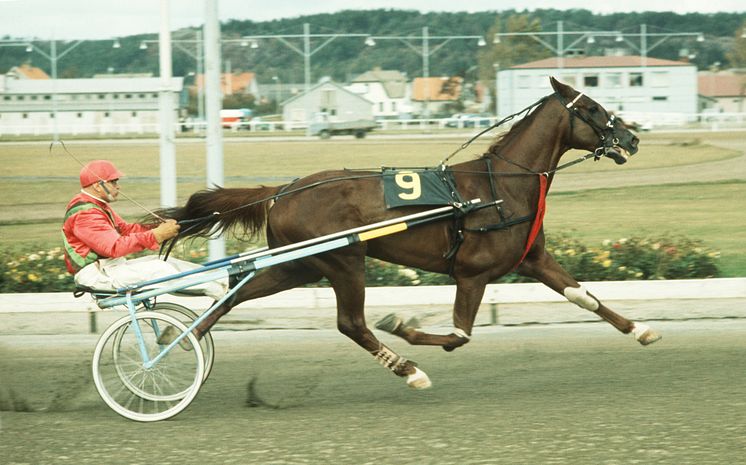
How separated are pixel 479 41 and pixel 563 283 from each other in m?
5.41

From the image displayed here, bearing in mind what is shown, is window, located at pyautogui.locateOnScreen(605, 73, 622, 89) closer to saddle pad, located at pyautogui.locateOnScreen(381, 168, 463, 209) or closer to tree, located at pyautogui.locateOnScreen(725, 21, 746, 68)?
tree, located at pyautogui.locateOnScreen(725, 21, 746, 68)

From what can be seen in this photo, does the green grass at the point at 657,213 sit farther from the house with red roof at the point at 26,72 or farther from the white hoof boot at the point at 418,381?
the house with red roof at the point at 26,72

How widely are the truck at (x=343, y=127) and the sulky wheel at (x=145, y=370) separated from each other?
5.69 metres

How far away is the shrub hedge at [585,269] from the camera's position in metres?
9.44

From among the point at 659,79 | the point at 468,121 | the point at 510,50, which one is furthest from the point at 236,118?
the point at 659,79

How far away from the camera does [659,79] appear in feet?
37.9

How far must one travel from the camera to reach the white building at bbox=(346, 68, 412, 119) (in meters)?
11.6

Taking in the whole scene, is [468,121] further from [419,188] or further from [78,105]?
[419,188]

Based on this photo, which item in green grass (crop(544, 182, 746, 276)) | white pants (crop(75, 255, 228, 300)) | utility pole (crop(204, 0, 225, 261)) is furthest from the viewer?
green grass (crop(544, 182, 746, 276))

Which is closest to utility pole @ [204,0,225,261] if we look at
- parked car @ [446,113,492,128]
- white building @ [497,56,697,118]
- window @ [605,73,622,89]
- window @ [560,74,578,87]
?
parked car @ [446,113,492,128]

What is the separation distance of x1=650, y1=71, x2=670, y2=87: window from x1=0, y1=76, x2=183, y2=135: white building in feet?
17.1

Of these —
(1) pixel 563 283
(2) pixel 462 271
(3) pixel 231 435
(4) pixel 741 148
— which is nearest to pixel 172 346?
(3) pixel 231 435

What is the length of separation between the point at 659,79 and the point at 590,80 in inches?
28.6

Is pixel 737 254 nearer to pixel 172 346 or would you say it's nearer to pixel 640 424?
pixel 640 424
